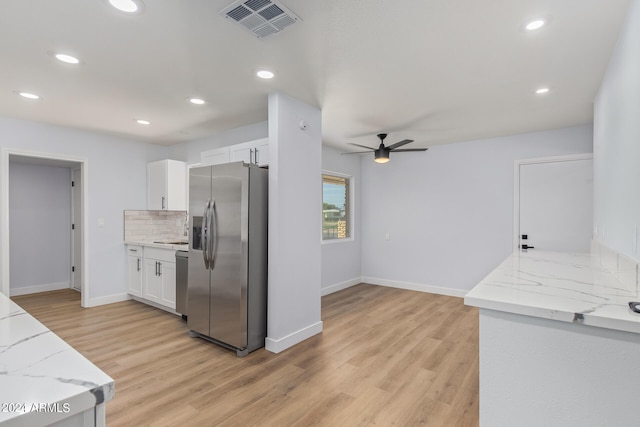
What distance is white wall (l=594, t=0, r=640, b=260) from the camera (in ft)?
5.46

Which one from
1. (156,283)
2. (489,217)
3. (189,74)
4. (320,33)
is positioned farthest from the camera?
(489,217)

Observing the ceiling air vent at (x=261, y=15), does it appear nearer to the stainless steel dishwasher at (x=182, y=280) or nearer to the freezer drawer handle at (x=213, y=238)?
the freezer drawer handle at (x=213, y=238)

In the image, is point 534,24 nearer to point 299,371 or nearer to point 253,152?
point 253,152

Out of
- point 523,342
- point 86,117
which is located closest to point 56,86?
point 86,117

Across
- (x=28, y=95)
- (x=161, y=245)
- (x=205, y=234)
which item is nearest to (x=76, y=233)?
(x=161, y=245)

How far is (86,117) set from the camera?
3912mm

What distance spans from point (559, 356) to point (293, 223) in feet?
7.94

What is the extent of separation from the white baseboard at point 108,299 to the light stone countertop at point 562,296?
512 cm

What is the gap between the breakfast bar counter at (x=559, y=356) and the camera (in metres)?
1.10

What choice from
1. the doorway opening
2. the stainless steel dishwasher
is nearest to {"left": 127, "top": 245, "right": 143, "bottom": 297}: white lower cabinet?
the doorway opening

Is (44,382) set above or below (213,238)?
below

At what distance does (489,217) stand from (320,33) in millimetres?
4014

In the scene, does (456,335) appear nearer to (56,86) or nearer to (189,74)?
(189,74)

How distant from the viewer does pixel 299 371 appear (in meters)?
2.72
